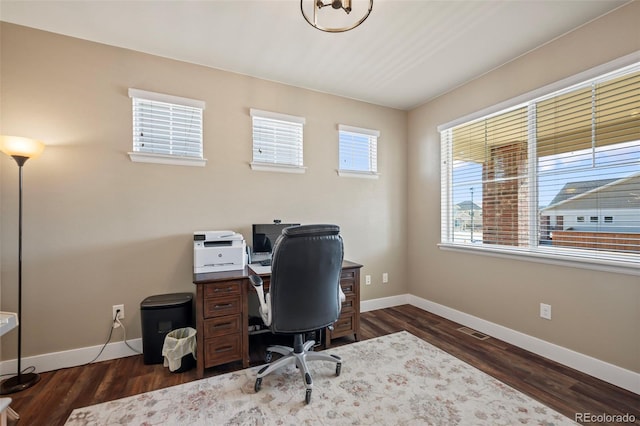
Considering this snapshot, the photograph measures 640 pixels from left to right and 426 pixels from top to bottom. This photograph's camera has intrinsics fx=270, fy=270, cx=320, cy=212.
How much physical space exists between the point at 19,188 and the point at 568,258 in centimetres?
430

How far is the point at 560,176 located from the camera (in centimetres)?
231

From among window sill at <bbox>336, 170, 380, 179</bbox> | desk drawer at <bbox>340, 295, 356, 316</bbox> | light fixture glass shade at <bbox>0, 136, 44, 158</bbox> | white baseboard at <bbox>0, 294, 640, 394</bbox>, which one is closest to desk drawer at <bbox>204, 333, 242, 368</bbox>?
white baseboard at <bbox>0, 294, 640, 394</bbox>

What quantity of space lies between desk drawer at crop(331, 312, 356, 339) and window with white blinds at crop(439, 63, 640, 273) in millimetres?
1535

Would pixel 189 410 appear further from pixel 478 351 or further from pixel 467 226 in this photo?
pixel 467 226

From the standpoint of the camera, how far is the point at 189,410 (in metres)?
1.73

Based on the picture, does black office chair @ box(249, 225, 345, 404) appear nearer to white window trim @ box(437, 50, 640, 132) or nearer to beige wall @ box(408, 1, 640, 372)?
beige wall @ box(408, 1, 640, 372)

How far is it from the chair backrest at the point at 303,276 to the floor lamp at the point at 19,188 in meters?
1.87

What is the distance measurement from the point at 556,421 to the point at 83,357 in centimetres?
345

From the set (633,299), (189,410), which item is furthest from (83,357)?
(633,299)

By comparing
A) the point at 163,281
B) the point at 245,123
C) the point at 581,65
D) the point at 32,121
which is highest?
the point at 581,65

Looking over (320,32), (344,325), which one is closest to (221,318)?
(344,325)

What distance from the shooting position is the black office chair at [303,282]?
1.76 m

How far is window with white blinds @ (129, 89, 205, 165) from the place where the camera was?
246 cm

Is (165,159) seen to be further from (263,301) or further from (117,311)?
(263,301)
